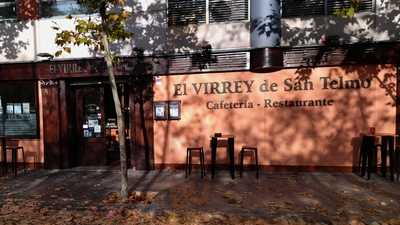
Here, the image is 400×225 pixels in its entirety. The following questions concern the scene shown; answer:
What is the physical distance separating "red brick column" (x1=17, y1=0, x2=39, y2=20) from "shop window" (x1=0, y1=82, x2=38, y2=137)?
5.92 ft

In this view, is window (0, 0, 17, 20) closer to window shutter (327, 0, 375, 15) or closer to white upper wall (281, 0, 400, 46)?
white upper wall (281, 0, 400, 46)

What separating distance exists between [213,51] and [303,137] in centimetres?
306

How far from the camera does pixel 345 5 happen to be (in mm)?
9391

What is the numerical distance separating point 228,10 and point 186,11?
3.55 ft

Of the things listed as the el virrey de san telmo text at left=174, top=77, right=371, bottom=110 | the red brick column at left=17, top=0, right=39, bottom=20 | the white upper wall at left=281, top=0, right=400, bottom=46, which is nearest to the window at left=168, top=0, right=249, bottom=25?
Result: the white upper wall at left=281, top=0, right=400, bottom=46

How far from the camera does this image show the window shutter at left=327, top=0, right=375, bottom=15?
9.25 m

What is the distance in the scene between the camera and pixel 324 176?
29.7 ft

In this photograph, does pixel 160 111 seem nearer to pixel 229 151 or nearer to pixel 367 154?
pixel 229 151

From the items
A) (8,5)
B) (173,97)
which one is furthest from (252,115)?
(8,5)

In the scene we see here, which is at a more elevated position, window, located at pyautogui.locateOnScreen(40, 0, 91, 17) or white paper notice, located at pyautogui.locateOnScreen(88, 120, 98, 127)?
window, located at pyautogui.locateOnScreen(40, 0, 91, 17)

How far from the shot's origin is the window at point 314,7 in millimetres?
9302

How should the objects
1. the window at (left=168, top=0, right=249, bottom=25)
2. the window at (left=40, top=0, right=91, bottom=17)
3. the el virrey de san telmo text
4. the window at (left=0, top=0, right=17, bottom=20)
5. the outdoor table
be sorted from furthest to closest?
the window at (left=0, top=0, right=17, bottom=20), the window at (left=40, top=0, right=91, bottom=17), the window at (left=168, top=0, right=249, bottom=25), the el virrey de san telmo text, the outdoor table

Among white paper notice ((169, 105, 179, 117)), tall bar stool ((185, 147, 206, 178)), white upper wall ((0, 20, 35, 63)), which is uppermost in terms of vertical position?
white upper wall ((0, 20, 35, 63))

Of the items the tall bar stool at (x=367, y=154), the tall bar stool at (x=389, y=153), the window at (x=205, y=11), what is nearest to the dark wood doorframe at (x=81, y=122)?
the window at (x=205, y=11)
